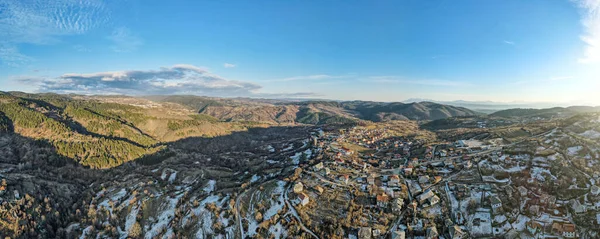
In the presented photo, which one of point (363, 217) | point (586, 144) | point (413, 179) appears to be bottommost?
point (363, 217)

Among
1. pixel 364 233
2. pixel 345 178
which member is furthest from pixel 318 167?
pixel 364 233

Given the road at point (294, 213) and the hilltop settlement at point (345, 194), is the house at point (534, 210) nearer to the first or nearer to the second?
the hilltop settlement at point (345, 194)

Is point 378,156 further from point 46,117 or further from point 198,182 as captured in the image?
point 46,117

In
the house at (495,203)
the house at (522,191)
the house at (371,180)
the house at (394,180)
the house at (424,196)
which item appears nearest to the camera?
the house at (495,203)

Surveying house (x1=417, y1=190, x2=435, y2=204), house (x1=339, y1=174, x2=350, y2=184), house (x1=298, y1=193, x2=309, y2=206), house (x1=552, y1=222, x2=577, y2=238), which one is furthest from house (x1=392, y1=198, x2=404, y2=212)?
house (x1=552, y1=222, x2=577, y2=238)

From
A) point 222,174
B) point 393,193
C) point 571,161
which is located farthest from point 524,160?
point 222,174

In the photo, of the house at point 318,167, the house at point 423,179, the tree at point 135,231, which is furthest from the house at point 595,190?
the tree at point 135,231
